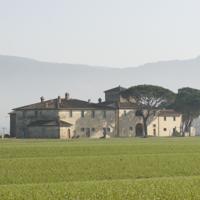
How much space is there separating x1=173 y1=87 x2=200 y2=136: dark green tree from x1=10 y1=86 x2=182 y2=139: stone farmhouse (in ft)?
16.5

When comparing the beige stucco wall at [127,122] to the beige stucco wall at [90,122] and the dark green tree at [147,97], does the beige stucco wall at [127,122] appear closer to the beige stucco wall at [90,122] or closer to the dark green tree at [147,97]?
the beige stucco wall at [90,122]

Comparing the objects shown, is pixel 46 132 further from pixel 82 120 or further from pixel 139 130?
pixel 139 130

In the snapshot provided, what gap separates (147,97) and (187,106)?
1523 centimetres

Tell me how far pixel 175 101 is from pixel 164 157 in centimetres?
10864

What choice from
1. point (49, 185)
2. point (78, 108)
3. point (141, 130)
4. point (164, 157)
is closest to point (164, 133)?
point (141, 130)

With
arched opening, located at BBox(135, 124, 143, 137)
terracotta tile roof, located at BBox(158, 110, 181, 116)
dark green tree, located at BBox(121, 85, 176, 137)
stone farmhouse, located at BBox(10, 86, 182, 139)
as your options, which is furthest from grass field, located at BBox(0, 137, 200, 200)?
terracotta tile roof, located at BBox(158, 110, 181, 116)

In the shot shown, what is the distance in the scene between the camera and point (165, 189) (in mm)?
28828

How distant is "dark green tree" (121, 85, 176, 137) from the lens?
13912 cm

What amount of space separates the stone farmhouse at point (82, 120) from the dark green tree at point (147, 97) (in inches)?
66.3

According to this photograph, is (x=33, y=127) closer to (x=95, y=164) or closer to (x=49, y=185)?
(x=95, y=164)

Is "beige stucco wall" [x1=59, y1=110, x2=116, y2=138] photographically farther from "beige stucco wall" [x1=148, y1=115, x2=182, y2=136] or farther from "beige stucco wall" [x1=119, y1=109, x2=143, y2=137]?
"beige stucco wall" [x1=148, y1=115, x2=182, y2=136]

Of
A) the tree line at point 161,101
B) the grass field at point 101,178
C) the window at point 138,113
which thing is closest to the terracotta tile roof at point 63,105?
the window at point 138,113

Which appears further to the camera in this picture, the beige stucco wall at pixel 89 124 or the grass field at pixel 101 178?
the beige stucco wall at pixel 89 124

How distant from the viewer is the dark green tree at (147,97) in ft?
456
